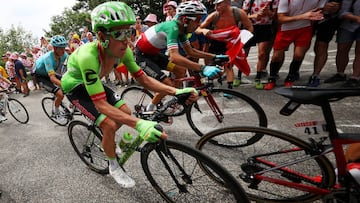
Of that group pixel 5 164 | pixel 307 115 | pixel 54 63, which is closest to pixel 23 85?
pixel 54 63

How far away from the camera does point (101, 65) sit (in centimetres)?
233

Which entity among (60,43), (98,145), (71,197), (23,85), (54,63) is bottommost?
(23,85)

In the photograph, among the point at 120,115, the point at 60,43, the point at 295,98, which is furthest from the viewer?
the point at 60,43

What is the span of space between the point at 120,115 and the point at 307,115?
3.41m

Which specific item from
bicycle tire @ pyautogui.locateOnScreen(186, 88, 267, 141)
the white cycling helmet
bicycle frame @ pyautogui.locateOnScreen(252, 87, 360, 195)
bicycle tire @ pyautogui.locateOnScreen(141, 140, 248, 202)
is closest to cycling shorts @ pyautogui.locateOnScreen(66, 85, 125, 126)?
bicycle tire @ pyautogui.locateOnScreen(141, 140, 248, 202)

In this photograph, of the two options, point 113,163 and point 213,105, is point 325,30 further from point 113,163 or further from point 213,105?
point 113,163

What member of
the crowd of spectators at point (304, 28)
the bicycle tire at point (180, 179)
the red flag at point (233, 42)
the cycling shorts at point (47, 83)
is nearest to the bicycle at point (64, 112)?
the cycling shorts at point (47, 83)

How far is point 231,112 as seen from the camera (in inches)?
140

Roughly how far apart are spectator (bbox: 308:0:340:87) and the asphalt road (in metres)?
0.62

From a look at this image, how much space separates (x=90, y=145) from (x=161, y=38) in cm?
203

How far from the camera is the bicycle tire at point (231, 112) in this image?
3115 millimetres

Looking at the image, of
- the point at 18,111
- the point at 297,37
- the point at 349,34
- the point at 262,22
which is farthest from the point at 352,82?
the point at 18,111

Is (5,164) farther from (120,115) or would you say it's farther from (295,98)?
(295,98)

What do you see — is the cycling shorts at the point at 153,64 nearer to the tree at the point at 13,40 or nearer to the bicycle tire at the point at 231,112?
the bicycle tire at the point at 231,112
